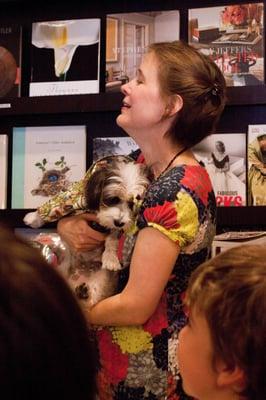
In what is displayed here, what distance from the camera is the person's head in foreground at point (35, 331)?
481 mm

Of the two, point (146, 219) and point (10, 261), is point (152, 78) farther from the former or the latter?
point (10, 261)

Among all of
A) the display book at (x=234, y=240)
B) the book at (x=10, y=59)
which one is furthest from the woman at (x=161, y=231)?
the book at (x=10, y=59)

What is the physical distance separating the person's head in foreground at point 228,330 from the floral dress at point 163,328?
1.18ft

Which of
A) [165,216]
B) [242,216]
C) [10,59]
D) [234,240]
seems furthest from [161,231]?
[10,59]

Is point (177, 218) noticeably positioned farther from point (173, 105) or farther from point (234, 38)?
point (234, 38)

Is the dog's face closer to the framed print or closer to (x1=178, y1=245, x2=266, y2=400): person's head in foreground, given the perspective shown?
(x1=178, y1=245, x2=266, y2=400): person's head in foreground

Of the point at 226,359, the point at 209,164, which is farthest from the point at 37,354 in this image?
the point at 209,164

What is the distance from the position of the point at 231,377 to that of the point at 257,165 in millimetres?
1330

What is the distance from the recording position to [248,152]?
2217 millimetres

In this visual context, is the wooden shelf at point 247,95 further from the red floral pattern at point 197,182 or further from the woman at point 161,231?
the red floral pattern at point 197,182

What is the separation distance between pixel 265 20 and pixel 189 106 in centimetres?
86

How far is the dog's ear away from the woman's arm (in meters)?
0.32

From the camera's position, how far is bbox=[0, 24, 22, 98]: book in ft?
7.88

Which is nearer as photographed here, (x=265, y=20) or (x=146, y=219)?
(x=146, y=219)
